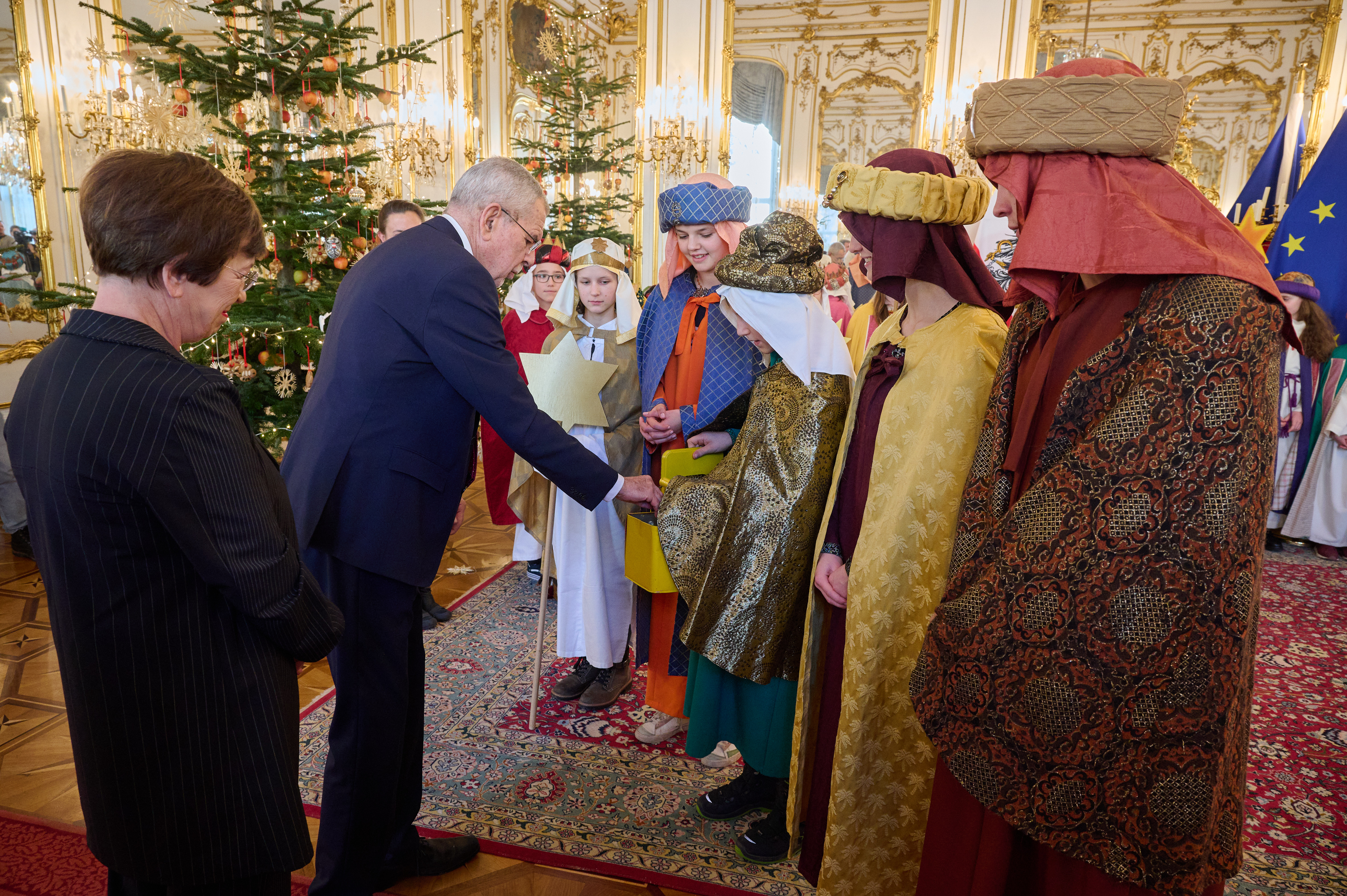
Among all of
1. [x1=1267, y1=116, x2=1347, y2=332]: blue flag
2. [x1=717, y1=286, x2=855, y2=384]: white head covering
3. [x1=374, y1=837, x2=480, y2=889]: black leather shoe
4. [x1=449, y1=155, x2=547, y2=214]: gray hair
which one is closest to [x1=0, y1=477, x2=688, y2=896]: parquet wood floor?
[x1=374, y1=837, x2=480, y2=889]: black leather shoe

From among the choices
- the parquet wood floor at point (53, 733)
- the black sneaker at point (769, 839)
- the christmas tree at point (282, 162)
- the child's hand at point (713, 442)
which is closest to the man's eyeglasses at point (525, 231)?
the child's hand at point (713, 442)

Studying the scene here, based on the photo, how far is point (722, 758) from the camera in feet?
9.20

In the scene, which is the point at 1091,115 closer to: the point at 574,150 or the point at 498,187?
the point at 498,187

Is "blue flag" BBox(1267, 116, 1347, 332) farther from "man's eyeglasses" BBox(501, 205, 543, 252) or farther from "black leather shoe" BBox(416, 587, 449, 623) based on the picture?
"black leather shoe" BBox(416, 587, 449, 623)

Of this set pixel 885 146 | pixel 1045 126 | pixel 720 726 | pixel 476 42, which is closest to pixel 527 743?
pixel 720 726

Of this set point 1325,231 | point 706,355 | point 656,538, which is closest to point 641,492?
point 656,538

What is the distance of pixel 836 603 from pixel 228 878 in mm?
1346

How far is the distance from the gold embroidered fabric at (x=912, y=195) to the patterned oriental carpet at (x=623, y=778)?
185cm

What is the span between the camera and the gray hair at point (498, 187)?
1.98 metres

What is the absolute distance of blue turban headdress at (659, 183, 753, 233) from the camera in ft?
8.31

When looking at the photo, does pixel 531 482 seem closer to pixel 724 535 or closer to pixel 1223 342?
pixel 724 535

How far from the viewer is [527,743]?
2.92m

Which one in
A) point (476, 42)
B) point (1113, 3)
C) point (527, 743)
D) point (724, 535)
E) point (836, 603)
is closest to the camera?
point (836, 603)

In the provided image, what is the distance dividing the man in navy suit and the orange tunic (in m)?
0.71
